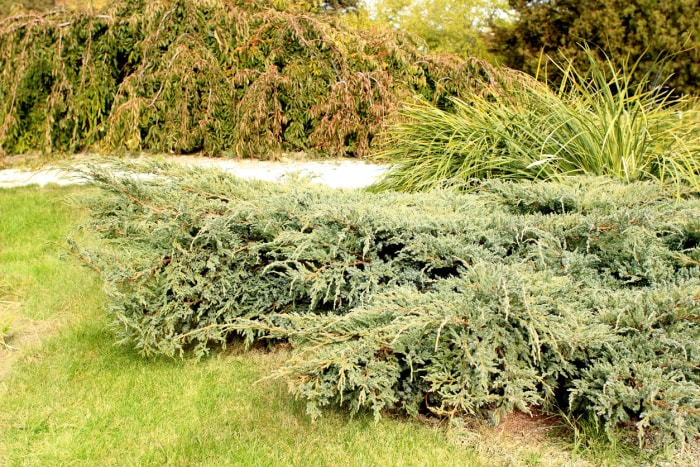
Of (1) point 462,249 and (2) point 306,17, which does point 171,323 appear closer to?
(1) point 462,249

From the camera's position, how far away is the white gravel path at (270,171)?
264 inches

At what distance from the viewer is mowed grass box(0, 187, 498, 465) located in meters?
2.27

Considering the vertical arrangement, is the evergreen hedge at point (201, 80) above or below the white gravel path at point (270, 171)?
above

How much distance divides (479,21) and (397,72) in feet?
33.1

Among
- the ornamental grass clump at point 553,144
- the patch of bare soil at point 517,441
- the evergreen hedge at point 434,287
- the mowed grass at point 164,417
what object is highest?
the ornamental grass clump at point 553,144

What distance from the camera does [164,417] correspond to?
2.52 meters

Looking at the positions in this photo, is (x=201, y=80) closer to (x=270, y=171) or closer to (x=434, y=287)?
(x=270, y=171)

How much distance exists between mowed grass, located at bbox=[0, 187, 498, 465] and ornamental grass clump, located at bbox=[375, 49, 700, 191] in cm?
188

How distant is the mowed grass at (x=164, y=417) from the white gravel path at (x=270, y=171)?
3677 millimetres

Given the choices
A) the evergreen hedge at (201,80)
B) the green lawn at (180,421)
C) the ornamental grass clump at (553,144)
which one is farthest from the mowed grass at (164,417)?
the evergreen hedge at (201,80)

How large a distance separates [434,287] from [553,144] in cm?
189

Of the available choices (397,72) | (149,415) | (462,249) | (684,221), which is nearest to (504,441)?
(462,249)

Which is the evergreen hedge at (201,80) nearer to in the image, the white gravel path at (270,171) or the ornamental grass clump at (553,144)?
the white gravel path at (270,171)

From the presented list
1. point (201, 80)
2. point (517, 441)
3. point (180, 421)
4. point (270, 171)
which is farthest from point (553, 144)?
point (201, 80)
